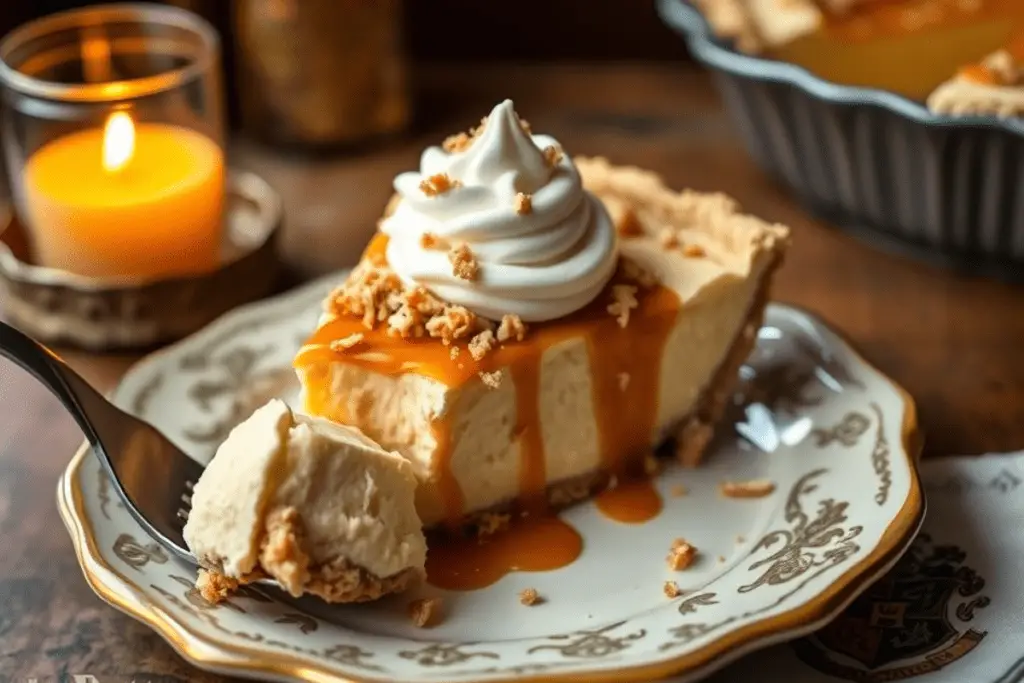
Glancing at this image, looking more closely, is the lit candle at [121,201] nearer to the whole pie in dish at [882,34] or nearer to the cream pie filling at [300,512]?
the cream pie filling at [300,512]

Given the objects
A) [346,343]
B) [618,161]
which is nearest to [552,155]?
[346,343]

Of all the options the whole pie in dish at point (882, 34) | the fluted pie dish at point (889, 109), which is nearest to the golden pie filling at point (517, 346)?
the fluted pie dish at point (889, 109)

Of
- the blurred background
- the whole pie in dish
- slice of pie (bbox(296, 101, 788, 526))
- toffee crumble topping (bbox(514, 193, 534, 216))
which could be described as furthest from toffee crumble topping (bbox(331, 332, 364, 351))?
the blurred background

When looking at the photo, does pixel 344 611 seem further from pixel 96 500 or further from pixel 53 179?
pixel 53 179

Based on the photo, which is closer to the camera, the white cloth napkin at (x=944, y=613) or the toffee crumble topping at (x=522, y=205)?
the white cloth napkin at (x=944, y=613)

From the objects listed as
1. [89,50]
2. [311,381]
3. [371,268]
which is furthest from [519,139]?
[89,50]

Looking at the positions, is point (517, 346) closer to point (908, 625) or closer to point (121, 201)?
point (908, 625)
